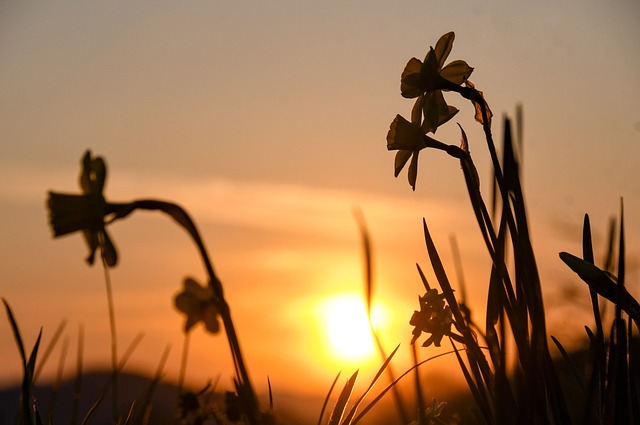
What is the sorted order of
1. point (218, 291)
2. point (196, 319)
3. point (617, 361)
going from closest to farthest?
point (218, 291)
point (196, 319)
point (617, 361)

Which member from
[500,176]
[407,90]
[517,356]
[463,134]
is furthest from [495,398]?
[407,90]

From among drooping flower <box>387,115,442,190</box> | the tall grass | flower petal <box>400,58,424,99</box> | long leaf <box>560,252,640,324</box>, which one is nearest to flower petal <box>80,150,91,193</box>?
the tall grass

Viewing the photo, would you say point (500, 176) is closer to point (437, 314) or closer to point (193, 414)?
point (437, 314)

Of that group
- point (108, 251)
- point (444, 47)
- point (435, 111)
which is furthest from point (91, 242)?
point (444, 47)

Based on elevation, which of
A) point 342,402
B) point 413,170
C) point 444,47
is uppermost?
point 444,47

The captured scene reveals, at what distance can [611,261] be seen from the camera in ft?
5.90

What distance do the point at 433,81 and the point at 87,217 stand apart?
2.41 feet

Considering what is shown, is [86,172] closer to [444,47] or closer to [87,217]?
[87,217]

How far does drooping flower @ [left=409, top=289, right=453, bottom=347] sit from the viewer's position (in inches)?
56.7

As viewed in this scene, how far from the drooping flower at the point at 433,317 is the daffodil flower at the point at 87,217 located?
0.58 metres

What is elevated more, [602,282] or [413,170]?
[413,170]

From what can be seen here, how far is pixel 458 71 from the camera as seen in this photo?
158 centimetres

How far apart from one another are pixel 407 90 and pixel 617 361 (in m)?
0.62

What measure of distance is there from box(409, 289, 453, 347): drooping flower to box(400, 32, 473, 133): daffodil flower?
302 millimetres
